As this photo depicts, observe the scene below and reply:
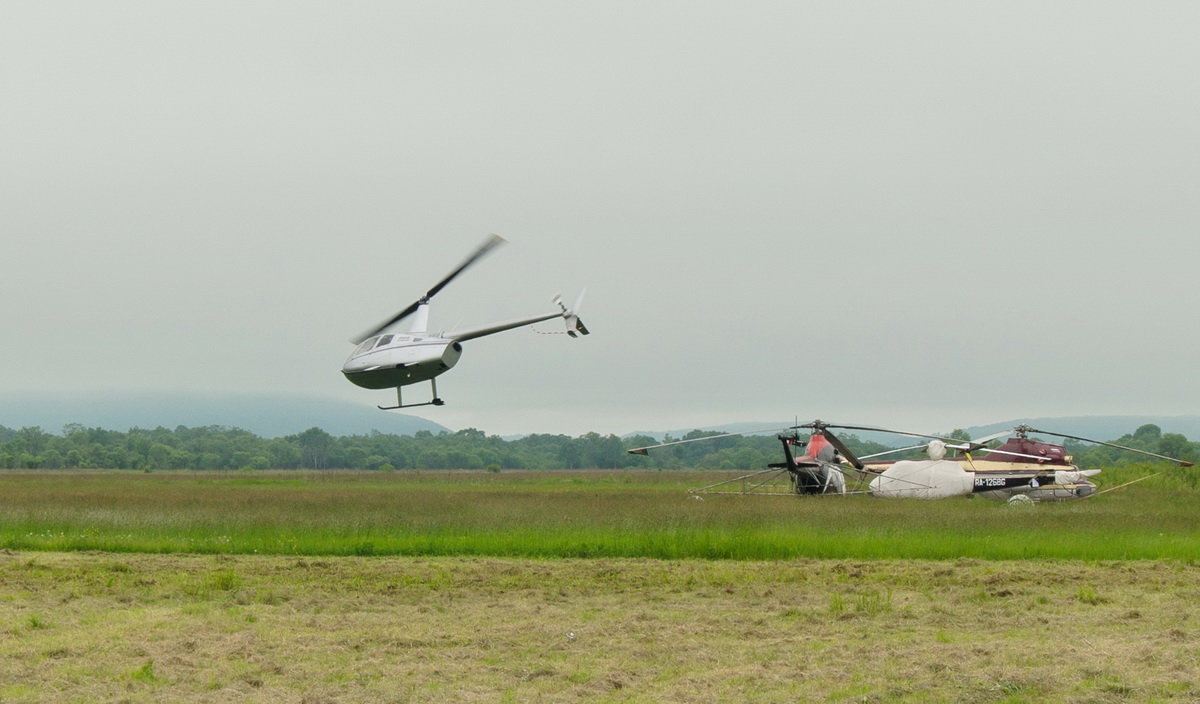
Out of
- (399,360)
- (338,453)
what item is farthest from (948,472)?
(338,453)

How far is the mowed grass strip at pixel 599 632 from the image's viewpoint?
8125 millimetres

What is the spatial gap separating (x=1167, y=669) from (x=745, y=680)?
3.02 metres

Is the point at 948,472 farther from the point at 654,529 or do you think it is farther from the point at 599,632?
the point at 599,632

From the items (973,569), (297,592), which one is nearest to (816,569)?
(973,569)

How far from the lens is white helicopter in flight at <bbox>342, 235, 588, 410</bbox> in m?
24.2

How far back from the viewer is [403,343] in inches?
981

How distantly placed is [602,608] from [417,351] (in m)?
13.2

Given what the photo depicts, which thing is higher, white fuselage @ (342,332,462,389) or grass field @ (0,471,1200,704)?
white fuselage @ (342,332,462,389)

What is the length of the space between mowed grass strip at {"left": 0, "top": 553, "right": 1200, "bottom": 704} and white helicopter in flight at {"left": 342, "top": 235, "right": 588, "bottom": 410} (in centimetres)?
870

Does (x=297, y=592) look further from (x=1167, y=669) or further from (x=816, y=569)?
(x=1167, y=669)

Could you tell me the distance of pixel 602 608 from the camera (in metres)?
12.0

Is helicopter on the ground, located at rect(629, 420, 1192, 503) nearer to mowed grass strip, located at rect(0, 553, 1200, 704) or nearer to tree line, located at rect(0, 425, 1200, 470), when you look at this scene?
mowed grass strip, located at rect(0, 553, 1200, 704)

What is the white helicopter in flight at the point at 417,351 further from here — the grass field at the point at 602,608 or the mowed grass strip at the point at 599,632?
the mowed grass strip at the point at 599,632

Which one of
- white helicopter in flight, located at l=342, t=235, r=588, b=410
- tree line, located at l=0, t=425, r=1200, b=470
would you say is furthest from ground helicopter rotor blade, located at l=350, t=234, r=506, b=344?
tree line, located at l=0, t=425, r=1200, b=470
